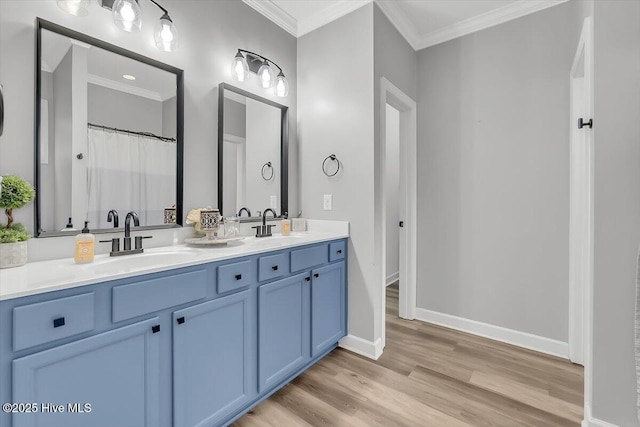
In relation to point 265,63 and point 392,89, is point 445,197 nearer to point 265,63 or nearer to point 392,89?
point 392,89

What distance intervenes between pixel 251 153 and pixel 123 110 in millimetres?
867

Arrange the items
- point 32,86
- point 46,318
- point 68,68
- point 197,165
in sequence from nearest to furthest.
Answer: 1. point 46,318
2. point 32,86
3. point 68,68
4. point 197,165

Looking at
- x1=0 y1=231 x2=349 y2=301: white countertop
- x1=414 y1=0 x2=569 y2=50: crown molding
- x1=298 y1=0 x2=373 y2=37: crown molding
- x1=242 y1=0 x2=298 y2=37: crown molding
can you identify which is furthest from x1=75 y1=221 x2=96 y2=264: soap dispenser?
x1=414 y1=0 x2=569 y2=50: crown molding

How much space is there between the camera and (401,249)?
2.93m

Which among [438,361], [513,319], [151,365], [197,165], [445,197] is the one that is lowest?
[438,361]

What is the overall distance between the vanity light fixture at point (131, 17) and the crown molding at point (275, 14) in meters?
0.79

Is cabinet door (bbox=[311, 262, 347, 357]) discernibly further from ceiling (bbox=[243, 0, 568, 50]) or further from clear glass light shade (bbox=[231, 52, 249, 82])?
ceiling (bbox=[243, 0, 568, 50])

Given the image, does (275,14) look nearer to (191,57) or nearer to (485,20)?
(191,57)

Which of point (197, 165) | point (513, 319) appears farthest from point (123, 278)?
point (513, 319)

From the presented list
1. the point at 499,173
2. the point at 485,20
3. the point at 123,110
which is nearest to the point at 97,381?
the point at 123,110

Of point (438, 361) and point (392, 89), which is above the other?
point (392, 89)

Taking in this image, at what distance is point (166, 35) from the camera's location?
1.67 meters

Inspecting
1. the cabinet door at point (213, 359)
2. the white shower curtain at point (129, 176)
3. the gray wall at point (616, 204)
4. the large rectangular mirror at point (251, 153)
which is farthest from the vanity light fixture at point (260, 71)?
the gray wall at point (616, 204)

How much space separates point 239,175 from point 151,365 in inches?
52.6
